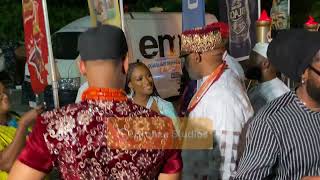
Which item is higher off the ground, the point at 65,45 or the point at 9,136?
the point at 9,136

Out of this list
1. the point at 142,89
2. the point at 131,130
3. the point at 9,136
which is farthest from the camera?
the point at 142,89

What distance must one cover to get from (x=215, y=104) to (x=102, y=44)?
4.03 feet

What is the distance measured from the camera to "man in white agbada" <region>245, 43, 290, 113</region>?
435 cm

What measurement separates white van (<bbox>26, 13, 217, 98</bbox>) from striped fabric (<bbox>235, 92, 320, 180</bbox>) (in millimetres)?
8556

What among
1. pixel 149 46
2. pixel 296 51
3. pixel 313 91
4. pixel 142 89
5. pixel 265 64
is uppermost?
pixel 296 51

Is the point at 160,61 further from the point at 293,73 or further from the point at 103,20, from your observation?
the point at 293,73

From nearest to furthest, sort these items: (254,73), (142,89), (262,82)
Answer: (262,82), (254,73), (142,89)

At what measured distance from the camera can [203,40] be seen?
3639 mm

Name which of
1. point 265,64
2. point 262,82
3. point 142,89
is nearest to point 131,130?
point 262,82

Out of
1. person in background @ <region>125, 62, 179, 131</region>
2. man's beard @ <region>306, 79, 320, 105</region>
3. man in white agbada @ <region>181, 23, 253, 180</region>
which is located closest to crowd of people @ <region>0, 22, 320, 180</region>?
man's beard @ <region>306, 79, 320, 105</region>

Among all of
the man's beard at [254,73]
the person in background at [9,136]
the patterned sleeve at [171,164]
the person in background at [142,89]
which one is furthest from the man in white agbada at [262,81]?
the patterned sleeve at [171,164]

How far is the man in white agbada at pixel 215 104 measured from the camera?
134 inches

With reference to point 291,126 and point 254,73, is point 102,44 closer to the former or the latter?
point 291,126

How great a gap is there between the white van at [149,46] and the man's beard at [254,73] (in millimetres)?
6269
